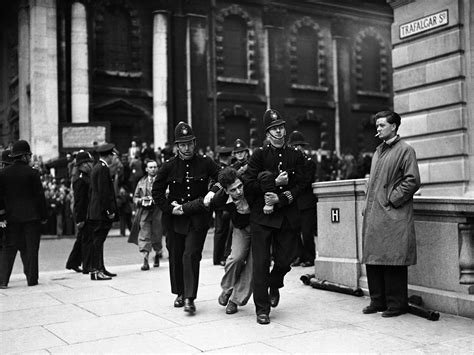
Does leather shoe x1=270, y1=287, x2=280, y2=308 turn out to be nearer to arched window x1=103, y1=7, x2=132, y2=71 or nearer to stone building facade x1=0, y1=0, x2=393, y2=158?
stone building facade x1=0, y1=0, x2=393, y2=158

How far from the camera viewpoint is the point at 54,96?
26141mm

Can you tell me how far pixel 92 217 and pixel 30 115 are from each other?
17887 mm

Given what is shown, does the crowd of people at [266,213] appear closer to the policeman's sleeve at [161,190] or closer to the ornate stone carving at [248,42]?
the policeman's sleeve at [161,190]

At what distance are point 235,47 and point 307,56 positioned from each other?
14.5 feet

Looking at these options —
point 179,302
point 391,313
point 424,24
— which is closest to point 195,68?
point 424,24

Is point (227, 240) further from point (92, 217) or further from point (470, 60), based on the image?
point (470, 60)

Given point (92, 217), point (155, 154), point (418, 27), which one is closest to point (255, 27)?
point (155, 154)

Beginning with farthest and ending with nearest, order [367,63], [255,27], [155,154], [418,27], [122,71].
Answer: [367,63]
[255,27]
[122,71]
[155,154]
[418,27]

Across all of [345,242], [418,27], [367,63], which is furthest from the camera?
[367,63]

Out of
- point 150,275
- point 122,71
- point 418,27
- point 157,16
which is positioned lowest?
point 150,275

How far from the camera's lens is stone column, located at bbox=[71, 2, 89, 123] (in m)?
26.3

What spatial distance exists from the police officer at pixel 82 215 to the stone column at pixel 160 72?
656 inches

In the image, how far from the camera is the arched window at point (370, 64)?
35.5 meters

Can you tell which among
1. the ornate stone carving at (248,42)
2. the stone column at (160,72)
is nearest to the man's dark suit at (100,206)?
the stone column at (160,72)
